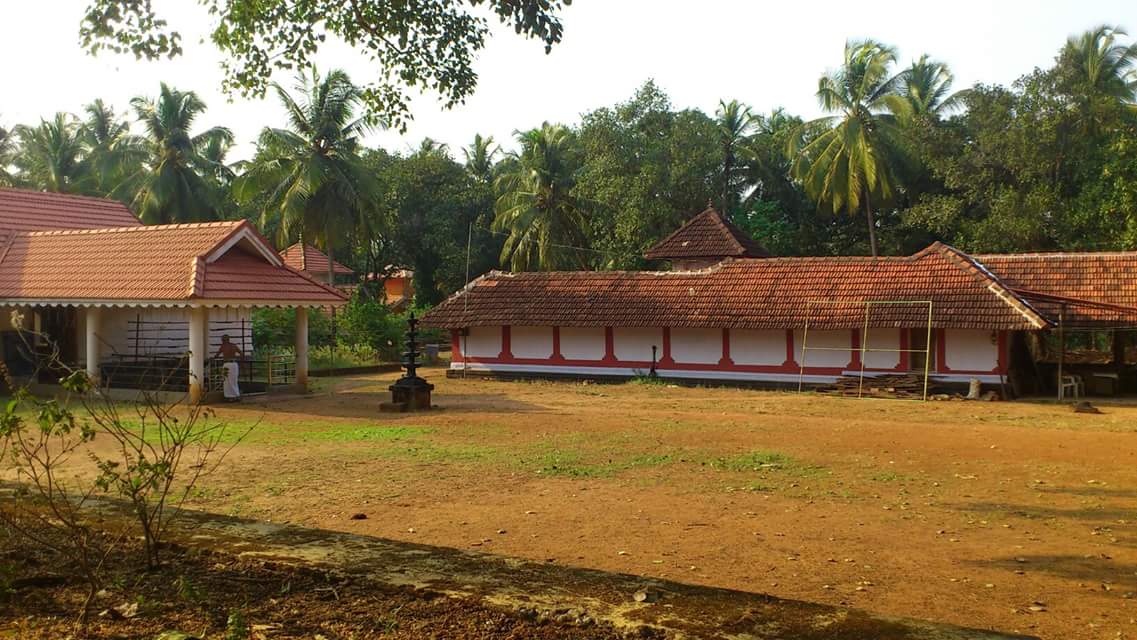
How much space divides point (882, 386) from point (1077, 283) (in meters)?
5.92

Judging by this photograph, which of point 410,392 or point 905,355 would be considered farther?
point 905,355

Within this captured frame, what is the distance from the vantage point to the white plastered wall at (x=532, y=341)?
24.9m

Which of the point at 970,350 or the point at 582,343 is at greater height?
the point at 970,350

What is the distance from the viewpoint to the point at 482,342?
83.6 ft

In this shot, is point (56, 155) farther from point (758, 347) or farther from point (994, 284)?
point (994, 284)

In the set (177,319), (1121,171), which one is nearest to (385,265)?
(177,319)

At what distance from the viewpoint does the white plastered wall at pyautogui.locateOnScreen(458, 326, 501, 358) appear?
25.3m

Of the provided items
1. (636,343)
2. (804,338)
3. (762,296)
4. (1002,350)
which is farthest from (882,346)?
(636,343)

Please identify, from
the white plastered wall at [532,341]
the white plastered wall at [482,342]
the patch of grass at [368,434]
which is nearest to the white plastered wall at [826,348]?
the white plastered wall at [532,341]

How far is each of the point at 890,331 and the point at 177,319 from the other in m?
16.0

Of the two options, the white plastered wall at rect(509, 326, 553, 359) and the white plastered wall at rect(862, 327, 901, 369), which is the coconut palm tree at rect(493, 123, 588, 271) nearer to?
the white plastered wall at rect(509, 326, 553, 359)

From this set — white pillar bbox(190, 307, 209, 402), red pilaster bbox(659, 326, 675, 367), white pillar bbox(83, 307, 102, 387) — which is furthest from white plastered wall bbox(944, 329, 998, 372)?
white pillar bbox(83, 307, 102, 387)

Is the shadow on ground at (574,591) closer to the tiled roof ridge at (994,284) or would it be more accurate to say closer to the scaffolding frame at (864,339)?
the scaffolding frame at (864,339)

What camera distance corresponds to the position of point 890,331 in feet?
70.0
